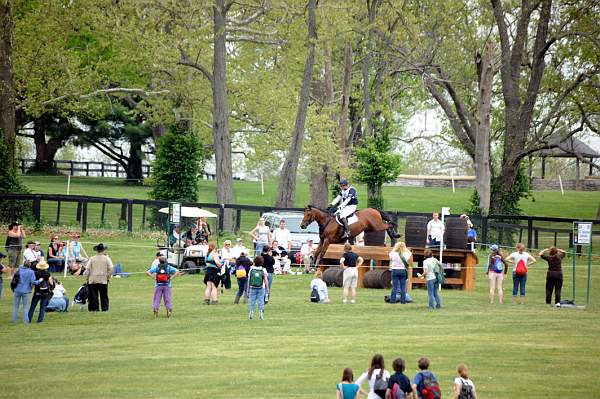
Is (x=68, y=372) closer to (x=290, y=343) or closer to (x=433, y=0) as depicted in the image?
(x=290, y=343)

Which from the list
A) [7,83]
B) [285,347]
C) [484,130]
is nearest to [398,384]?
[285,347]

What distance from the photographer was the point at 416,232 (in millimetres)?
34375

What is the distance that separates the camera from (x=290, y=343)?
23.6m

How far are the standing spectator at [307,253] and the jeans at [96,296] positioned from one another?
10.3m

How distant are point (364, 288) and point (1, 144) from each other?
20215 mm

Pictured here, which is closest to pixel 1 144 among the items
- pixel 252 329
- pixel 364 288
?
pixel 364 288

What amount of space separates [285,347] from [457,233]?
12.1 m

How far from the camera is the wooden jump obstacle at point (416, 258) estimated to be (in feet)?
110

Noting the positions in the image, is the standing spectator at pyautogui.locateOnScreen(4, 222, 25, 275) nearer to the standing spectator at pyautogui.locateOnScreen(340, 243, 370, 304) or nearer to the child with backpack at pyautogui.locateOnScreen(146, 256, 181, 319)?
the child with backpack at pyautogui.locateOnScreen(146, 256, 181, 319)

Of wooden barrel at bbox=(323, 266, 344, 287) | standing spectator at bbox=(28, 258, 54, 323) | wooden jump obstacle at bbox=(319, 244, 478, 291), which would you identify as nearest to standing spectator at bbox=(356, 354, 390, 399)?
standing spectator at bbox=(28, 258, 54, 323)

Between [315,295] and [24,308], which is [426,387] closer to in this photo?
[24,308]

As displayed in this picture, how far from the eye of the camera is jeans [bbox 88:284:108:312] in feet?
92.5

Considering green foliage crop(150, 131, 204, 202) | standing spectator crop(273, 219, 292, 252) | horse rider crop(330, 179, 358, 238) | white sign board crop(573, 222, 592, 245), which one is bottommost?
standing spectator crop(273, 219, 292, 252)

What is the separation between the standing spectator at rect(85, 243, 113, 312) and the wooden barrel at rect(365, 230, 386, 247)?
10.5m
